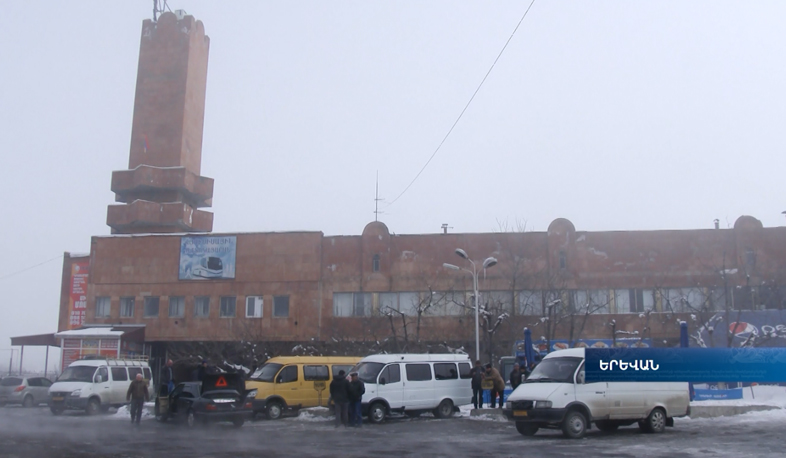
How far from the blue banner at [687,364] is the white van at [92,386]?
19.1 m

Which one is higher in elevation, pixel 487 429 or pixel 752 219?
pixel 752 219

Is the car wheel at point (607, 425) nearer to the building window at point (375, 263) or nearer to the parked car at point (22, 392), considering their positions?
the parked car at point (22, 392)

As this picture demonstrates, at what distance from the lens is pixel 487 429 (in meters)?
18.1

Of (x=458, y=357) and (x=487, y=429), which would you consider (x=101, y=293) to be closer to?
(x=458, y=357)

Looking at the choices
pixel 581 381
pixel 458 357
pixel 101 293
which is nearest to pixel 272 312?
pixel 101 293

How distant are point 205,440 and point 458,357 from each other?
31.1ft

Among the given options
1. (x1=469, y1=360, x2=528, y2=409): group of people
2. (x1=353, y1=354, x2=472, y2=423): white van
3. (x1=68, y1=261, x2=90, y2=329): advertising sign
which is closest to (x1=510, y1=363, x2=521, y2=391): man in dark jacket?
(x1=469, y1=360, x2=528, y2=409): group of people

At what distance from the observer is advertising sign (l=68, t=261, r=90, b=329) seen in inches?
2028

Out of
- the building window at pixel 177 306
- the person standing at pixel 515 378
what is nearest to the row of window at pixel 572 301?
the building window at pixel 177 306

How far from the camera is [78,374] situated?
2758 centimetres

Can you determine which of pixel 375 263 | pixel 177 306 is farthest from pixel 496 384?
pixel 177 306

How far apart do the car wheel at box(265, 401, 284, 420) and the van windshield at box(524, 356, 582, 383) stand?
962 centimetres

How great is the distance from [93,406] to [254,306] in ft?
66.6

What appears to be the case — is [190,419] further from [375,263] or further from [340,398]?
[375,263]
